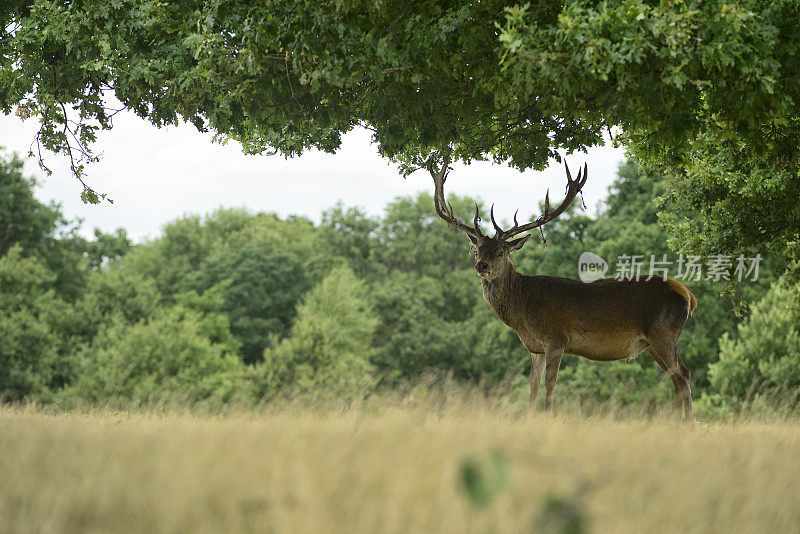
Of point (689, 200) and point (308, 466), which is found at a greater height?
point (689, 200)

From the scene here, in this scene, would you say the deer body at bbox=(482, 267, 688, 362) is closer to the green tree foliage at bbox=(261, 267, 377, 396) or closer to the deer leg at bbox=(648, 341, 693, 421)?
the deer leg at bbox=(648, 341, 693, 421)

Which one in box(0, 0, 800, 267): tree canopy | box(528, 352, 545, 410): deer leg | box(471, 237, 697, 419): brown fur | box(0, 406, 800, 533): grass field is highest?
box(0, 0, 800, 267): tree canopy

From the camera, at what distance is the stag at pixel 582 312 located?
9.98 meters

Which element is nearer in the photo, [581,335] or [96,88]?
[581,335]

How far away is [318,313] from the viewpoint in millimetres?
40469

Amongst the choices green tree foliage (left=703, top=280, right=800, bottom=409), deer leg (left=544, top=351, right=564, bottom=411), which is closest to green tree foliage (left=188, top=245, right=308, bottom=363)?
green tree foliage (left=703, top=280, right=800, bottom=409)

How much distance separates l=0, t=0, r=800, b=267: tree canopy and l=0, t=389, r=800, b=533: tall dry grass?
346 cm

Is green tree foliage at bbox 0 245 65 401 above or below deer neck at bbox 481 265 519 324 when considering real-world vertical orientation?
below

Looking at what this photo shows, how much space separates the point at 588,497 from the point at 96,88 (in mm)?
9444

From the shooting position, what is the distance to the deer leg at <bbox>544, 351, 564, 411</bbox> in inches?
378

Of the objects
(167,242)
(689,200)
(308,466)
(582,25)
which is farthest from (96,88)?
(167,242)

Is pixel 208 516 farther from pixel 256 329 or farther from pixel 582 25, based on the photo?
pixel 256 329

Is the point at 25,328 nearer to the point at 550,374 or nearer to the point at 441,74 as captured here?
the point at 441,74

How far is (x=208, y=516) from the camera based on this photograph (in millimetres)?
3990
